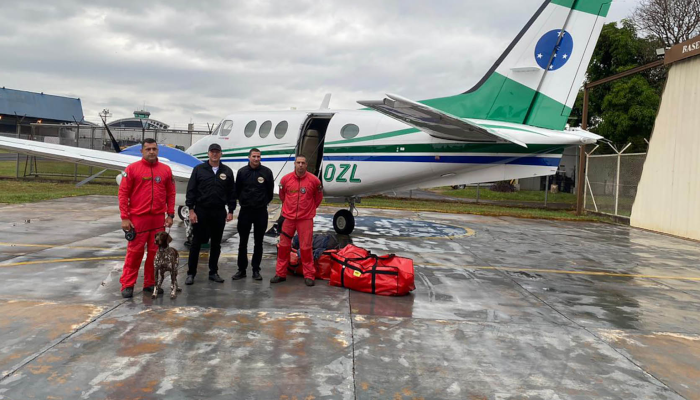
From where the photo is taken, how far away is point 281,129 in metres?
13.6

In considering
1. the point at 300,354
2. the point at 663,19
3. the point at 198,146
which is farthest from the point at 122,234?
the point at 663,19

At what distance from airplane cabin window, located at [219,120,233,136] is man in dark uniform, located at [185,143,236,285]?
23.3 feet

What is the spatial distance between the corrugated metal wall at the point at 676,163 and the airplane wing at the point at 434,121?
9733 mm

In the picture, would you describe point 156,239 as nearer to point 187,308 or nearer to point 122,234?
point 187,308

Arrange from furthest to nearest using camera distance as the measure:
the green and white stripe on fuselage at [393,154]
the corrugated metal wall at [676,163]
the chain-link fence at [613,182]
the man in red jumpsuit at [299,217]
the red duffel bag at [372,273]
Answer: the chain-link fence at [613,182]
the corrugated metal wall at [676,163]
the green and white stripe on fuselage at [393,154]
the man in red jumpsuit at [299,217]
the red duffel bag at [372,273]

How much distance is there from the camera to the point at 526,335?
18.6 ft

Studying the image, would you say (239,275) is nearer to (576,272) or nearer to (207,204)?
(207,204)

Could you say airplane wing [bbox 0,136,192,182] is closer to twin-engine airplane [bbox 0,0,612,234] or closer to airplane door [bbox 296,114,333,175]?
twin-engine airplane [bbox 0,0,612,234]

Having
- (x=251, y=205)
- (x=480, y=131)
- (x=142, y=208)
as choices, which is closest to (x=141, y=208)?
(x=142, y=208)

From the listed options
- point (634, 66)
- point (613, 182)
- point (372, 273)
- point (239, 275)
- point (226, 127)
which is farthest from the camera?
point (634, 66)

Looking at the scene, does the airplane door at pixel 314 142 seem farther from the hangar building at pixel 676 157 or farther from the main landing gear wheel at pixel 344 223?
the hangar building at pixel 676 157

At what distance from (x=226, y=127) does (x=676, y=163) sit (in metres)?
15.5

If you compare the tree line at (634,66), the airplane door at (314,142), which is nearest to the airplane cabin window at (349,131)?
the airplane door at (314,142)

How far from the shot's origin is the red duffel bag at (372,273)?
285 inches
